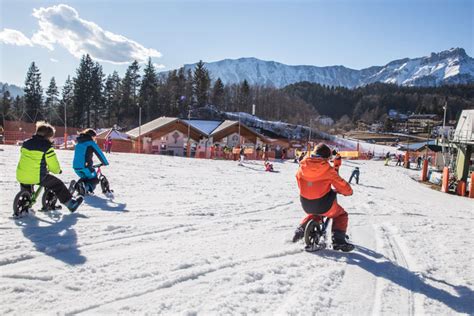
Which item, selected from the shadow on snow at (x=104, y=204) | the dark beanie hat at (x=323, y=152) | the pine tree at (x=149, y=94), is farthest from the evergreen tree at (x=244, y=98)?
the dark beanie hat at (x=323, y=152)

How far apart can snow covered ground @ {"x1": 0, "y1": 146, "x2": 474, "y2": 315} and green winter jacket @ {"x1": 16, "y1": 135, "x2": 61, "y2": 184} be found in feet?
2.12

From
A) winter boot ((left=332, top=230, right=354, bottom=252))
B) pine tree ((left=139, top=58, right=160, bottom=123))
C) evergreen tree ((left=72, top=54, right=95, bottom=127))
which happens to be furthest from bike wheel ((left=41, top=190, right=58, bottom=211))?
pine tree ((left=139, top=58, right=160, bottom=123))

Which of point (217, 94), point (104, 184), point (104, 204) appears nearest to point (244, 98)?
point (217, 94)

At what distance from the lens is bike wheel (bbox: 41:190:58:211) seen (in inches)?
221

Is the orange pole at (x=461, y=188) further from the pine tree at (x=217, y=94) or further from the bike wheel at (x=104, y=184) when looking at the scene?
the pine tree at (x=217, y=94)

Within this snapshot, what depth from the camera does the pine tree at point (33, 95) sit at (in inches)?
2510

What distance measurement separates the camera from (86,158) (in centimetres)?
727

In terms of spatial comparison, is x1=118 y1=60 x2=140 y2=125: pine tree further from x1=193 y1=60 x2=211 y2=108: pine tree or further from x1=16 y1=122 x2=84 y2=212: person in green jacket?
x1=16 y1=122 x2=84 y2=212: person in green jacket

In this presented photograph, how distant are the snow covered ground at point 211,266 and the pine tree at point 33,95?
219 feet

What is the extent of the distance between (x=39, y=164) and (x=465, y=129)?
32890 millimetres

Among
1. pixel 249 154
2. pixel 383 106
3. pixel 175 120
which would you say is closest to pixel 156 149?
pixel 175 120

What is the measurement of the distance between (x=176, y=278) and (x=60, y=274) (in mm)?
1122

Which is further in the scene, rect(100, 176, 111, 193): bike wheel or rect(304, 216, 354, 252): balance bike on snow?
rect(100, 176, 111, 193): bike wheel

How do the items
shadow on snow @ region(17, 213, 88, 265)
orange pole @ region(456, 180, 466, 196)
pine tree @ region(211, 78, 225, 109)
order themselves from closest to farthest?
shadow on snow @ region(17, 213, 88, 265), orange pole @ region(456, 180, 466, 196), pine tree @ region(211, 78, 225, 109)
